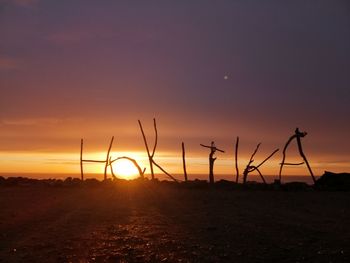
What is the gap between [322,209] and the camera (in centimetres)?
1945

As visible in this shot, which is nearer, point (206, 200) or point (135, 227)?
point (135, 227)

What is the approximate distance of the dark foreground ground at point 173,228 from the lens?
36.9 feet

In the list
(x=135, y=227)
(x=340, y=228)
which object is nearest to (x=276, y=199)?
(x=340, y=228)

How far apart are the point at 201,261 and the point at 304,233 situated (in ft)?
12.4

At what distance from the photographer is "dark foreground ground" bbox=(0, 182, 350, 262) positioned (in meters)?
11.3

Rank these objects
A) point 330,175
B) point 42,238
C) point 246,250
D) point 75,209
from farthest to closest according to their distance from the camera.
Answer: point 330,175 < point 75,209 < point 42,238 < point 246,250

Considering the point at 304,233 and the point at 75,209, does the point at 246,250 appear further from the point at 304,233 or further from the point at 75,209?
the point at 75,209

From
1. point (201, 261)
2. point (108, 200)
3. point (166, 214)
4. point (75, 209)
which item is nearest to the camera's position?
point (201, 261)

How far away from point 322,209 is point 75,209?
29.0 feet

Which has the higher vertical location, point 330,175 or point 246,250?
point 330,175

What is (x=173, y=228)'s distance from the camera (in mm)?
→ 14109

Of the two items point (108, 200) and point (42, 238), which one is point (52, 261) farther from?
point (108, 200)

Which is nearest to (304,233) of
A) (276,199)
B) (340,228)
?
(340,228)

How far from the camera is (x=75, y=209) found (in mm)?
18594
